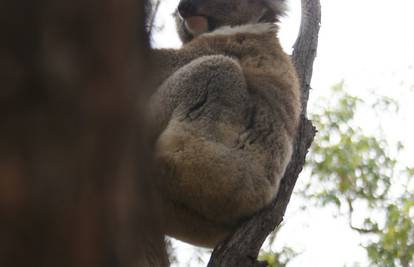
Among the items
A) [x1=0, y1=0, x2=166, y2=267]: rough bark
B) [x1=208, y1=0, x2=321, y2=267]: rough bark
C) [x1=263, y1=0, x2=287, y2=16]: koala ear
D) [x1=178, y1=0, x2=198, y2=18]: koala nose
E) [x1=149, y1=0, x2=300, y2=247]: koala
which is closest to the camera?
[x1=0, y1=0, x2=166, y2=267]: rough bark

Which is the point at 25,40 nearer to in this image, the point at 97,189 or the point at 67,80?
the point at 67,80

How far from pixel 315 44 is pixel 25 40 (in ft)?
11.6

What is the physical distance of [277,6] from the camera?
4.89m

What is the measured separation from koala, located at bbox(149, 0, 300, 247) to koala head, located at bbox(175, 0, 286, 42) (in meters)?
0.35

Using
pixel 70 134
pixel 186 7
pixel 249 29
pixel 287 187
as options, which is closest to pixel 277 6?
pixel 249 29

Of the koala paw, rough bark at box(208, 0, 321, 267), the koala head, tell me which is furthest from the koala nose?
rough bark at box(208, 0, 321, 267)

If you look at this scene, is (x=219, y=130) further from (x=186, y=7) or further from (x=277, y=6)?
(x=277, y=6)

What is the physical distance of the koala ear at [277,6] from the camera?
4891 mm

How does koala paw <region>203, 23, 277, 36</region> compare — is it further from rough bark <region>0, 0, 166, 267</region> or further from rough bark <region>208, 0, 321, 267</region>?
rough bark <region>0, 0, 166, 267</region>

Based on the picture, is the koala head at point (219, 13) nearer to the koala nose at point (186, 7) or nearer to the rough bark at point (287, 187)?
the koala nose at point (186, 7)

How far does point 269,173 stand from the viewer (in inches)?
145

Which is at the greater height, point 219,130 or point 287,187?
point 219,130

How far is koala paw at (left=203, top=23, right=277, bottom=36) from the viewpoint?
4574 millimetres

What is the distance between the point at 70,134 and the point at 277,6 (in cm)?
436
